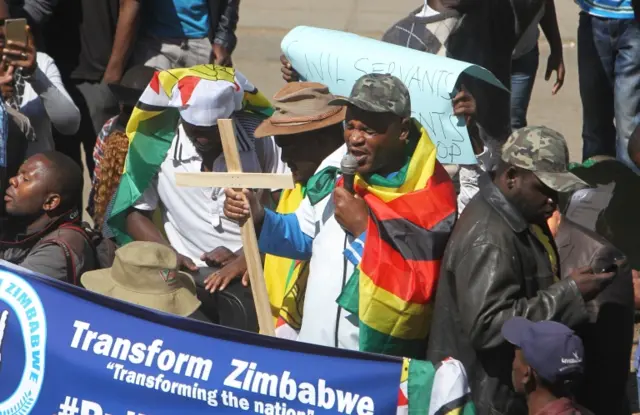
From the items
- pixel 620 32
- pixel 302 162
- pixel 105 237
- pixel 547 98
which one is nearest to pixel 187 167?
pixel 105 237

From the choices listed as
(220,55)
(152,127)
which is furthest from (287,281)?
(220,55)

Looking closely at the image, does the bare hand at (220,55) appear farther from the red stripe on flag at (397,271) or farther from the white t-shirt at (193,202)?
the red stripe on flag at (397,271)

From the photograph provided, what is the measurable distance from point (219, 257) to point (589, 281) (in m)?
2.13

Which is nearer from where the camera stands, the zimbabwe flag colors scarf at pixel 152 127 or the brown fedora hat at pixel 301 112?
the brown fedora hat at pixel 301 112

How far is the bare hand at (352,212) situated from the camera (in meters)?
4.88

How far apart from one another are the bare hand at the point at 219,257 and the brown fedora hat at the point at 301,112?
0.81 meters

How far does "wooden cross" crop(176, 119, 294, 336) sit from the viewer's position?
16.1ft

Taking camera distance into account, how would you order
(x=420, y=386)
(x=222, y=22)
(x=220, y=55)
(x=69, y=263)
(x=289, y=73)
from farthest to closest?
(x=222, y=22) → (x=220, y=55) → (x=289, y=73) → (x=69, y=263) → (x=420, y=386)

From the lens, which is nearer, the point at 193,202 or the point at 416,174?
the point at 416,174

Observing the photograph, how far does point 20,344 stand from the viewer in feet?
15.9

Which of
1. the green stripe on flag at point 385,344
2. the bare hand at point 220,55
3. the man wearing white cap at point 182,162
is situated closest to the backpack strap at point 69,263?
the man wearing white cap at point 182,162

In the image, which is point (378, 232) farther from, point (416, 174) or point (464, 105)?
point (464, 105)

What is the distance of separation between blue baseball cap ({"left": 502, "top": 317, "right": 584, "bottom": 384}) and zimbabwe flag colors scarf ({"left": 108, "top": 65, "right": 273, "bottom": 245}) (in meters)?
2.38

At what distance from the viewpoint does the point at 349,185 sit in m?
5.01
